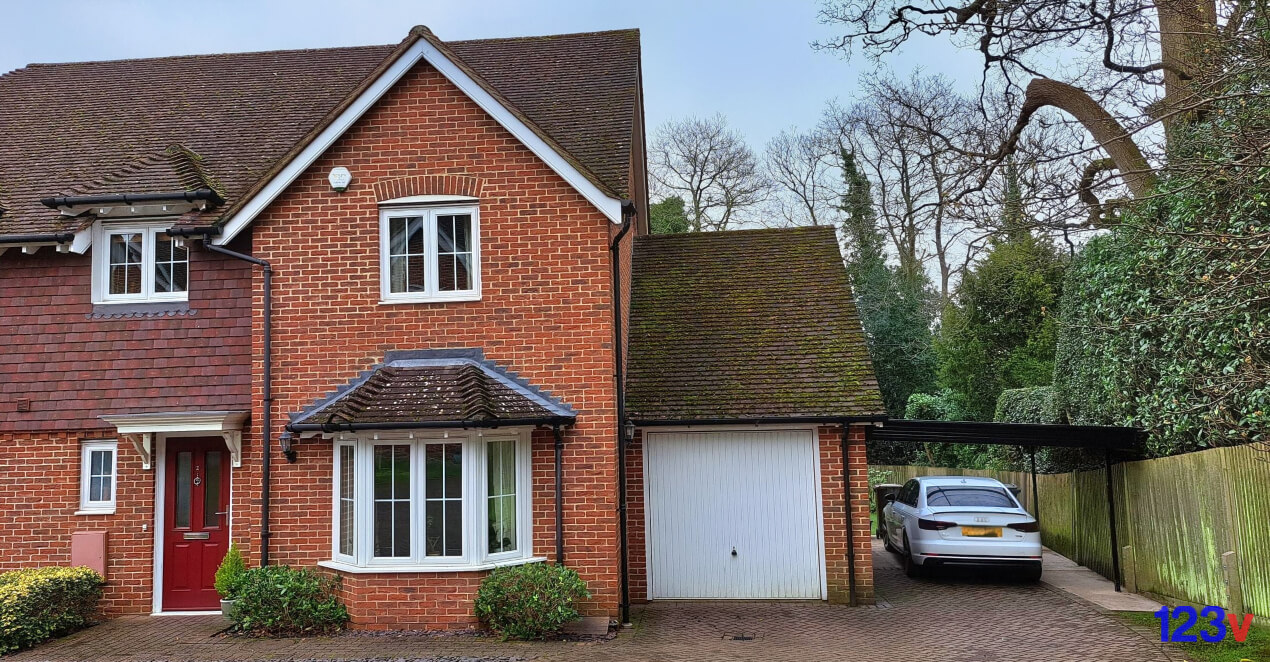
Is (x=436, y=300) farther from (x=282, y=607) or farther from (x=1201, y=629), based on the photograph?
(x=1201, y=629)

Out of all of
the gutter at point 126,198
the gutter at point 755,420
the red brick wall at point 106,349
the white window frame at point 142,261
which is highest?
the gutter at point 126,198

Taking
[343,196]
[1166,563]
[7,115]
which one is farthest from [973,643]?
[7,115]

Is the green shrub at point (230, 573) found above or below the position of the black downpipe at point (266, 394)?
below

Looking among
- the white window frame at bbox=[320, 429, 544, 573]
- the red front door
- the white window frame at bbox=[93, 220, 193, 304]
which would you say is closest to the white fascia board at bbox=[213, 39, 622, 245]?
the white window frame at bbox=[93, 220, 193, 304]

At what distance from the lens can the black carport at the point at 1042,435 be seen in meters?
12.5

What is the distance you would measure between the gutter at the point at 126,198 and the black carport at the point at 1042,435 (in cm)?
958

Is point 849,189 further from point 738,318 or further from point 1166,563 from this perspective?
point 1166,563

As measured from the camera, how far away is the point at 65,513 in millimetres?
11711

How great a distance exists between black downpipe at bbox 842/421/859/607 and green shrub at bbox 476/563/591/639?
378cm

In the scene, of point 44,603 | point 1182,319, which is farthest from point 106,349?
point 1182,319

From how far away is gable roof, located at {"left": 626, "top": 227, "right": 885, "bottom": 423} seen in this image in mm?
12133

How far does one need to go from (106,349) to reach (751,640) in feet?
29.7

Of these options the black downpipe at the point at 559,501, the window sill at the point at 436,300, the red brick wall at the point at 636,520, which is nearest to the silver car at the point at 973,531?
the red brick wall at the point at 636,520

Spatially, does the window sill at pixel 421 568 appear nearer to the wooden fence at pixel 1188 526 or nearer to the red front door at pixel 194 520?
the red front door at pixel 194 520
